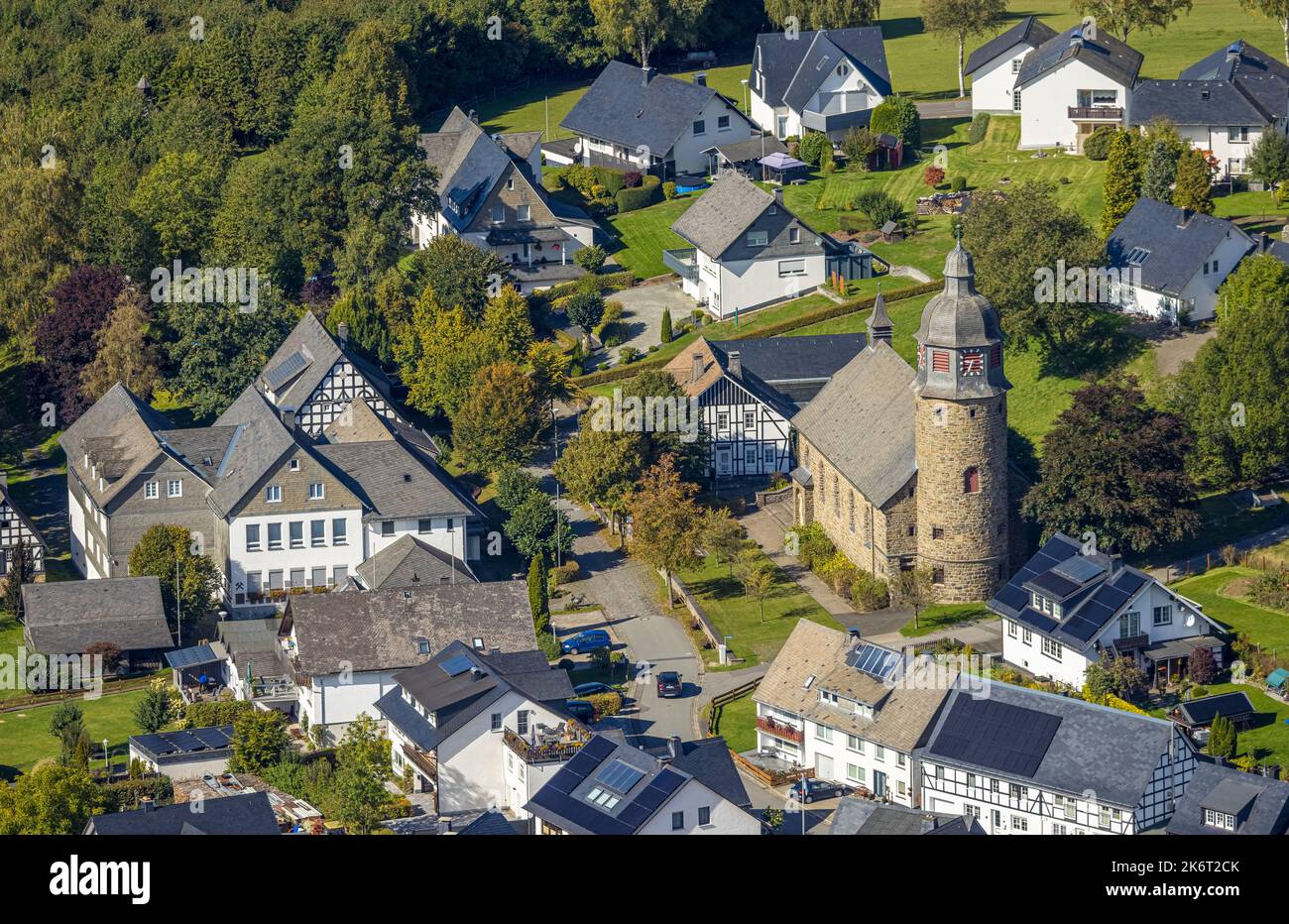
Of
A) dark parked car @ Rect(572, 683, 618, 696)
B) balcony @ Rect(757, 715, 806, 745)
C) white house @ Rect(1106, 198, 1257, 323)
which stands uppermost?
white house @ Rect(1106, 198, 1257, 323)

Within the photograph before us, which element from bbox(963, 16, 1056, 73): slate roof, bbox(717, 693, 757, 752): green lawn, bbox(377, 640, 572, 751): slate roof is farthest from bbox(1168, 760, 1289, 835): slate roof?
bbox(963, 16, 1056, 73): slate roof

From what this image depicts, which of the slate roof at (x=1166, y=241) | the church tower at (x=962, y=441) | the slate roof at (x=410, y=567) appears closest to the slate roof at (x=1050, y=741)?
the church tower at (x=962, y=441)

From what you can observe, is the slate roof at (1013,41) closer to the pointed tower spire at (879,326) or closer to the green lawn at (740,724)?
the pointed tower spire at (879,326)

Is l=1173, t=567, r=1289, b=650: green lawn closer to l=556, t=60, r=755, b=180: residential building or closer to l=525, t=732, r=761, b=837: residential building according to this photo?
l=525, t=732, r=761, b=837: residential building

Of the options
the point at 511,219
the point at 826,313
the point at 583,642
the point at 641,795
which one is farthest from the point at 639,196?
the point at 641,795
